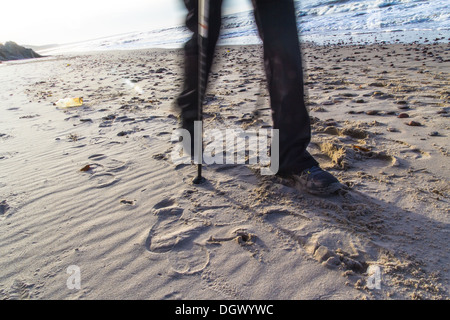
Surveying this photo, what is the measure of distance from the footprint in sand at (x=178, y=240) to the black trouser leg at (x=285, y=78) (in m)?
0.81

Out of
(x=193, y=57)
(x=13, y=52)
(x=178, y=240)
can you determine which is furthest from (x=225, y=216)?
(x=13, y=52)

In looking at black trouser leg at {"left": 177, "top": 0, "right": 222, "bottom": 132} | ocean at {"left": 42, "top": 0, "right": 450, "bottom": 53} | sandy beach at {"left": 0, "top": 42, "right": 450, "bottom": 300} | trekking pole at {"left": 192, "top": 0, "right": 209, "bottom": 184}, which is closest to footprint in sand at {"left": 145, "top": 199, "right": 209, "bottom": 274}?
sandy beach at {"left": 0, "top": 42, "right": 450, "bottom": 300}

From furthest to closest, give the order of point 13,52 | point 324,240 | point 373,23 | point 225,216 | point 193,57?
1. point 13,52
2. point 373,23
3. point 193,57
4. point 225,216
5. point 324,240

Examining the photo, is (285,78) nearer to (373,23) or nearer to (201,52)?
(201,52)

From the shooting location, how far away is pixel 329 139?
2.71 metres

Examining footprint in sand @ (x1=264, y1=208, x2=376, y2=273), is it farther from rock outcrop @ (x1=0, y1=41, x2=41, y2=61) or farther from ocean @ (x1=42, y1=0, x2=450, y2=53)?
rock outcrop @ (x1=0, y1=41, x2=41, y2=61)

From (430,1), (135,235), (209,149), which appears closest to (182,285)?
(135,235)

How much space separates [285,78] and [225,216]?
0.97 m

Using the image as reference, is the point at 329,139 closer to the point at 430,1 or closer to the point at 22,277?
the point at 22,277

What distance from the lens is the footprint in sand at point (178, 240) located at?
1425mm

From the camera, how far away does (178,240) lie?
1585 millimetres

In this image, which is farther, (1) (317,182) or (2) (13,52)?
(2) (13,52)

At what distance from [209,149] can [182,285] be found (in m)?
1.56
